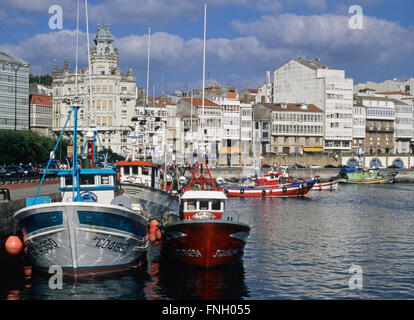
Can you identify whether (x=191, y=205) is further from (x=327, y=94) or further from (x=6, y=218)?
(x=327, y=94)

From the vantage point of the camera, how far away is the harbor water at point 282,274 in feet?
93.2

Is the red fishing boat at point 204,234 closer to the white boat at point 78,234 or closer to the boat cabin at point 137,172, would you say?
the white boat at point 78,234

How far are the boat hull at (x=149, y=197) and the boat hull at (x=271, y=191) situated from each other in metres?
47.9

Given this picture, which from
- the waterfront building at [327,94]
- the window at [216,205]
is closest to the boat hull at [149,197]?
the window at [216,205]

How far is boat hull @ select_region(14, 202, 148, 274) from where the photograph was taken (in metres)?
28.7

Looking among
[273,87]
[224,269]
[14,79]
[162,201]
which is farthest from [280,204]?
[273,87]

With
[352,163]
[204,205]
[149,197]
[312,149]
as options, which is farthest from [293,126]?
[204,205]

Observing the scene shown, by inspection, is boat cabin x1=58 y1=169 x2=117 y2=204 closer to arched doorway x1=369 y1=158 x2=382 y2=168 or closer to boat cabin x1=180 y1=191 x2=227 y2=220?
boat cabin x1=180 y1=191 x2=227 y2=220

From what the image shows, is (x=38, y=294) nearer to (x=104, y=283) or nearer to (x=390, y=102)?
(x=104, y=283)

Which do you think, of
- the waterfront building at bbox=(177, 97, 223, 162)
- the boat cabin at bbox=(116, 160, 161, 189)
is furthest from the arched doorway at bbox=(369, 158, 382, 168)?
the boat cabin at bbox=(116, 160, 161, 189)

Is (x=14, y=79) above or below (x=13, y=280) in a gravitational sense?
above

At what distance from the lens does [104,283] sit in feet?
95.9

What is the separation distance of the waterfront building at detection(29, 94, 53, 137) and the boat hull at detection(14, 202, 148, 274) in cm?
11668
